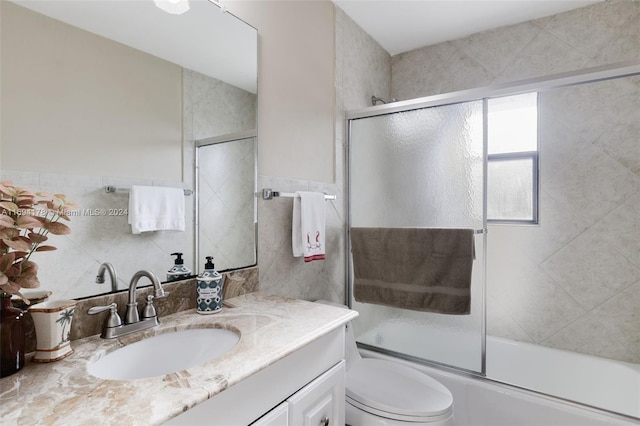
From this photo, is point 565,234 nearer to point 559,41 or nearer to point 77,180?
point 559,41

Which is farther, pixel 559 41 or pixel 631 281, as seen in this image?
pixel 559 41

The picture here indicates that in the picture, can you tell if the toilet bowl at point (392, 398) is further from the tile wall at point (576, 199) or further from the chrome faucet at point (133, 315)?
the tile wall at point (576, 199)

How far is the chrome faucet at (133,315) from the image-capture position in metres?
0.92

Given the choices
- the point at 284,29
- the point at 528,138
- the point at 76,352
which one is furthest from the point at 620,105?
Result: the point at 76,352

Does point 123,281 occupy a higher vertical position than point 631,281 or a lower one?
higher

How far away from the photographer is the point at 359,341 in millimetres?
2139

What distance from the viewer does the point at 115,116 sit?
3.28ft

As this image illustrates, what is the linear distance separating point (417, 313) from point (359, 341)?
0.44m

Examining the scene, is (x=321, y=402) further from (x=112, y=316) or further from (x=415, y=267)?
(x=415, y=267)

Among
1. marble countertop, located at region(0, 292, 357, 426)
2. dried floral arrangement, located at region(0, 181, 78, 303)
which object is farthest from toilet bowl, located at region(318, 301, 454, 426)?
dried floral arrangement, located at region(0, 181, 78, 303)

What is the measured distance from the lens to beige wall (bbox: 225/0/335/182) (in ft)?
5.11

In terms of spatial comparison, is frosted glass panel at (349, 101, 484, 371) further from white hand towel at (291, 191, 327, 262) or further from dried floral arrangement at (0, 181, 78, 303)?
dried floral arrangement at (0, 181, 78, 303)

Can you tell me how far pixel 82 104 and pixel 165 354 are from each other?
735mm

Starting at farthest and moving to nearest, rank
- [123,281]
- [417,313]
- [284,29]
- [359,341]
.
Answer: [359,341] < [417,313] < [284,29] < [123,281]
